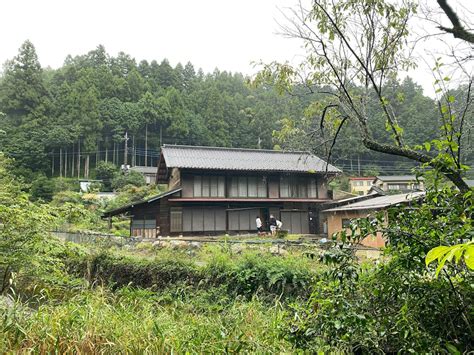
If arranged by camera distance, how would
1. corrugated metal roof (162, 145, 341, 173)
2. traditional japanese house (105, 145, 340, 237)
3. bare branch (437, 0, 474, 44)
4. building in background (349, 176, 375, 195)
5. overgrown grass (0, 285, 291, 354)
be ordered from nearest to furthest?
overgrown grass (0, 285, 291, 354)
bare branch (437, 0, 474, 44)
traditional japanese house (105, 145, 340, 237)
corrugated metal roof (162, 145, 341, 173)
building in background (349, 176, 375, 195)

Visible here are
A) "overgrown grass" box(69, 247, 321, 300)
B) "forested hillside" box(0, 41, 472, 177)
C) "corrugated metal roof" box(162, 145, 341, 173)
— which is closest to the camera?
"overgrown grass" box(69, 247, 321, 300)

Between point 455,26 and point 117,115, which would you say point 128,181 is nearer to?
point 117,115

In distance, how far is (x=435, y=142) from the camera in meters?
2.65

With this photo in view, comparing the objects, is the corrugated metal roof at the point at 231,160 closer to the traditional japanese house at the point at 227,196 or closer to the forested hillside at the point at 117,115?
the traditional japanese house at the point at 227,196

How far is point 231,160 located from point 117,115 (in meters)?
24.6

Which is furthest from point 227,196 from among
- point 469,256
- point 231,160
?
point 469,256

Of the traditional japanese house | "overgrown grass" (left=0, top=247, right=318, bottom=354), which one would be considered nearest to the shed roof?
the traditional japanese house

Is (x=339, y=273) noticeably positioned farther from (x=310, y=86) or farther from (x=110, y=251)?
(x=110, y=251)

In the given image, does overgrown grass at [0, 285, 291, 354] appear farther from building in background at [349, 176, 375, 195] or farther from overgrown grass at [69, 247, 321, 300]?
building in background at [349, 176, 375, 195]

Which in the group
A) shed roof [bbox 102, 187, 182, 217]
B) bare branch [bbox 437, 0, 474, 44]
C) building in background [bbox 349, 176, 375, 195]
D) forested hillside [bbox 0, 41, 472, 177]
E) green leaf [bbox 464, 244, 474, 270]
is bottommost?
green leaf [bbox 464, 244, 474, 270]

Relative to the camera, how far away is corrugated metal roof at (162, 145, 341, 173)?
20.5 m

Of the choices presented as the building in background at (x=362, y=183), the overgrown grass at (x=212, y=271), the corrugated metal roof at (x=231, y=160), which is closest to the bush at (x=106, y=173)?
the corrugated metal roof at (x=231, y=160)

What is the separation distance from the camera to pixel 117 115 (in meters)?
41.7

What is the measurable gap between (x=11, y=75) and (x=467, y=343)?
141 ft
